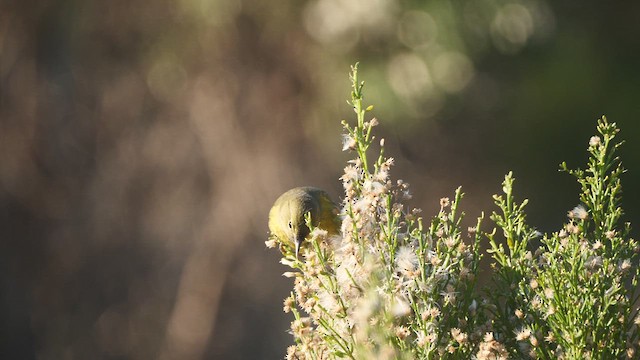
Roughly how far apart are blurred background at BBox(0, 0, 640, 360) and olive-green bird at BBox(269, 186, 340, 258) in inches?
81.0

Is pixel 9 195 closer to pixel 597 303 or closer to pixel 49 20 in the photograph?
pixel 49 20

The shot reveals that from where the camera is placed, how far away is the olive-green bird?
144 cm

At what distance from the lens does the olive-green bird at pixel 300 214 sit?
1.44 m

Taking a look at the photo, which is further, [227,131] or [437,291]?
[227,131]

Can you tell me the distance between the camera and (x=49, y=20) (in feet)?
14.9

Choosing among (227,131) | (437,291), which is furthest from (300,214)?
(227,131)

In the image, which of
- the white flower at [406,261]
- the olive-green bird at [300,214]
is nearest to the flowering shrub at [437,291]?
the white flower at [406,261]

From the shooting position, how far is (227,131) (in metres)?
4.36

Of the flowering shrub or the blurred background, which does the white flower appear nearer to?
the flowering shrub

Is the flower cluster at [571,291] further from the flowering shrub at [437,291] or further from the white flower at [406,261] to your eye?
the white flower at [406,261]

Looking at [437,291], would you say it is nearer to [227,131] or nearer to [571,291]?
[571,291]

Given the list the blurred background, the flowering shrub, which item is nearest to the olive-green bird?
the flowering shrub

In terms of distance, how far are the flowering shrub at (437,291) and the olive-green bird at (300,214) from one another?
374mm

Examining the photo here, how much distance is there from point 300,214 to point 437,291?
50 cm
